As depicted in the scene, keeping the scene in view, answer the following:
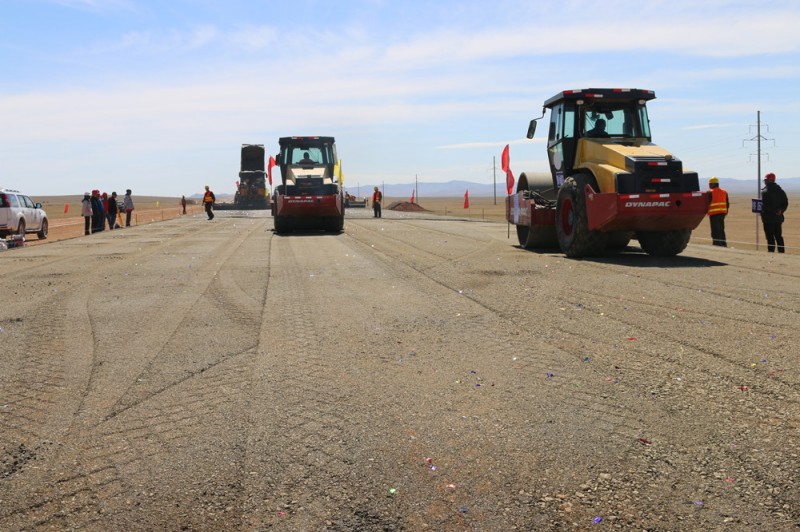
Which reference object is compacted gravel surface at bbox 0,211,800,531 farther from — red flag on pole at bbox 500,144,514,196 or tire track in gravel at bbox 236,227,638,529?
red flag on pole at bbox 500,144,514,196

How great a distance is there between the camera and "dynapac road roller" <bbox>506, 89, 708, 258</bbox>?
45.8 feet

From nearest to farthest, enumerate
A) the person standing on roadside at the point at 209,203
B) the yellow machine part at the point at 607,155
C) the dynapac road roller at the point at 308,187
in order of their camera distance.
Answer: the yellow machine part at the point at 607,155
the dynapac road roller at the point at 308,187
the person standing on roadside at the point at 209,203

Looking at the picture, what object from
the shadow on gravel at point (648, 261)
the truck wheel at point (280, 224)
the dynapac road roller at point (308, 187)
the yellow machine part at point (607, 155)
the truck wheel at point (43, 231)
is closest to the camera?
the shadow on gravel at point (648, 261)

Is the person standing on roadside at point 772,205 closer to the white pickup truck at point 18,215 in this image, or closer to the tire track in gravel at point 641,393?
the tire track in gravel at point 641,393

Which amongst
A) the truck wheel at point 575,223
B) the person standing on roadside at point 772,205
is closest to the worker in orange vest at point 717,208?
the person standing on roadside at point 772,205

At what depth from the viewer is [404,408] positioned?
17.4ft

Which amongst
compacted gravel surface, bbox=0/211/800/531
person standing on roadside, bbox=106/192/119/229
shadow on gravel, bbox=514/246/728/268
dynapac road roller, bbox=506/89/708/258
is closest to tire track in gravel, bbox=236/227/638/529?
compacted gravel surface, bbox=0/211/800/531

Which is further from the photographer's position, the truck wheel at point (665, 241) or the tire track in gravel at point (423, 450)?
the truck wheel at point (665, 241)

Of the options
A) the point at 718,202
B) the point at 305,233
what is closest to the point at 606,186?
the point at 718,202

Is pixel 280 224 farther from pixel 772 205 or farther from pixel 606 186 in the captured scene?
pixel 772 205

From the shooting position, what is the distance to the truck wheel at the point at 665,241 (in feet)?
50.0

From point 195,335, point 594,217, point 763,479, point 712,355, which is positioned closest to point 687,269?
point 594,217

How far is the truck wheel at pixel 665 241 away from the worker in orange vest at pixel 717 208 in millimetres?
3363

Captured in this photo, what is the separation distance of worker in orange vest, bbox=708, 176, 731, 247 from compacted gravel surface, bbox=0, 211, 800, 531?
8353mm
